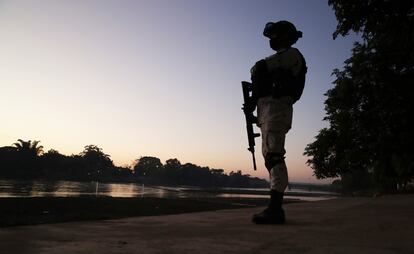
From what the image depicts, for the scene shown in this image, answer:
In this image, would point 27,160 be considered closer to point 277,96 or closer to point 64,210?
point 64,210

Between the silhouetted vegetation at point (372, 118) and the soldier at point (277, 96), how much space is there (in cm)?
1070

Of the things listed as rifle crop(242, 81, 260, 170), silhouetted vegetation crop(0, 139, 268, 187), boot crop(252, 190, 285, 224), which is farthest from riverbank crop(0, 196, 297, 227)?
silhouetted vegetation crop(0, 139, 268, 187)

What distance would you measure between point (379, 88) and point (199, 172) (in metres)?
172

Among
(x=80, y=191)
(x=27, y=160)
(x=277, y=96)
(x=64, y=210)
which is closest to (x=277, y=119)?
(x=277, y=96)

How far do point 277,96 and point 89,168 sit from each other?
136 meters

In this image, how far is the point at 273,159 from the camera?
14.3ft

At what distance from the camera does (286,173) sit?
4.41 metres

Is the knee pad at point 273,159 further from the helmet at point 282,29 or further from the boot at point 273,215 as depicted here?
the helmet at point 282,29

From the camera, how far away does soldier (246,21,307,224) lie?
14.1ft

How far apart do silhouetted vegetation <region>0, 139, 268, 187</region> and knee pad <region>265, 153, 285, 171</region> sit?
102044 mm

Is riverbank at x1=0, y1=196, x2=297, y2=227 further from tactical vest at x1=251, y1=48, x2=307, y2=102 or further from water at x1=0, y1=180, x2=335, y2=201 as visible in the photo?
water at x1=0, y1=180, x2=335, y2=201

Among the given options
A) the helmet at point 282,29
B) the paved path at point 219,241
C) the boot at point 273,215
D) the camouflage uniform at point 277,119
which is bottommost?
the paved path at point 219,241

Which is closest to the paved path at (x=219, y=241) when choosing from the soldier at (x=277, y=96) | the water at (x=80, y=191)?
the soldier at (x=277, y=96)

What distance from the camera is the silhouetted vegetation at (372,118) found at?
17484 millimetres
